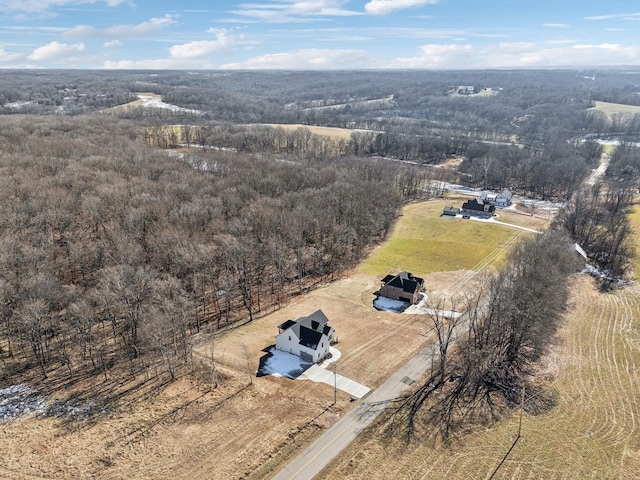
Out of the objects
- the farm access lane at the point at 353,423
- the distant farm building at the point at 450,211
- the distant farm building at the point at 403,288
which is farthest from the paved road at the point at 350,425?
the distant farm building at the point at 450,211

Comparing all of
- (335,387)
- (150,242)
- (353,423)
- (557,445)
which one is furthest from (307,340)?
(150,242)

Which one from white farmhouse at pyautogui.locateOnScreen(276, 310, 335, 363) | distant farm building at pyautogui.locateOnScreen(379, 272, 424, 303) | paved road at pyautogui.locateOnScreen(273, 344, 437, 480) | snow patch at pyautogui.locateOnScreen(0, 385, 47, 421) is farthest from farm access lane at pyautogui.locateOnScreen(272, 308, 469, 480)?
snow patch at pyautogui.locateOnScreen(0, 385, 47, 421)

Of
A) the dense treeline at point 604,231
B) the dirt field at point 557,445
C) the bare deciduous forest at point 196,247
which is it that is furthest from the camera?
the dense treeline at point 604,231

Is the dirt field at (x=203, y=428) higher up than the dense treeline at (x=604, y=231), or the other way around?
the dense treeline at (x=604, y=231)

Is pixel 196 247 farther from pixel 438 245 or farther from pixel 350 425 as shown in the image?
pixel 438 245

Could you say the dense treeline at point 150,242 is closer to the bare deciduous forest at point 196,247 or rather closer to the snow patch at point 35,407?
the bare deciduous forest at point 196,247

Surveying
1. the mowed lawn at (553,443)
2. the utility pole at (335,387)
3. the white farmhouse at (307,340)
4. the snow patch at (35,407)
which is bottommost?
the mowed lawn at (553,443)

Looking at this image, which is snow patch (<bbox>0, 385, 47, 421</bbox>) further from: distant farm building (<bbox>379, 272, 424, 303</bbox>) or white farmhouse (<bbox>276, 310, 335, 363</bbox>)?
distant farm building (<bbox>379, 272, 424, 303</bbox>)
